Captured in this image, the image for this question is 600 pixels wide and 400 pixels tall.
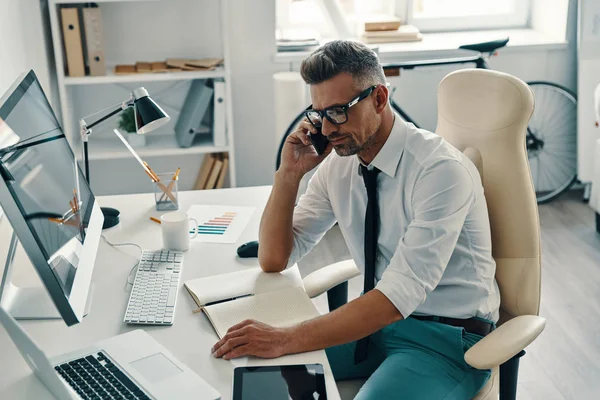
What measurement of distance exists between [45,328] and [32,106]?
503mm

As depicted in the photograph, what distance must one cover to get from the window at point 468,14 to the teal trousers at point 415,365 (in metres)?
2.82

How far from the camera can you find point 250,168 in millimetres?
4039

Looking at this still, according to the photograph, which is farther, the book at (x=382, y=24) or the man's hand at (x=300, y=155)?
the book at (x=382, y=24)

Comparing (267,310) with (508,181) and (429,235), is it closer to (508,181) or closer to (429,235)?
(429,235)

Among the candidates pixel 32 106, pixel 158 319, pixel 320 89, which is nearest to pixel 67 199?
pixel 32 106

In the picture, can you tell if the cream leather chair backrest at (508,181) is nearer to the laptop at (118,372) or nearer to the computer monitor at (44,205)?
the laptop at (118,372)

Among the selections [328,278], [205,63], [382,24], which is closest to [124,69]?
[205,63]

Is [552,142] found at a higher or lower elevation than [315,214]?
lower

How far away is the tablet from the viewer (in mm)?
1391

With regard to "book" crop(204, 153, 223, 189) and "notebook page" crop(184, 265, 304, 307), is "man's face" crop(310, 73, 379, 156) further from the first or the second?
"book" crop(204, 153, 223, 189)

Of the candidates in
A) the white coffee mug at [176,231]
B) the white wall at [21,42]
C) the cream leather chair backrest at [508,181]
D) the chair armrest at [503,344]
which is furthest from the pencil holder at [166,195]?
the chair armrest at [503,344]

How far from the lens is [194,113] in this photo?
3623 millimetres

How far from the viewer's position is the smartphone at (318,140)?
1.96 m

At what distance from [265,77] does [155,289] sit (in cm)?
226
